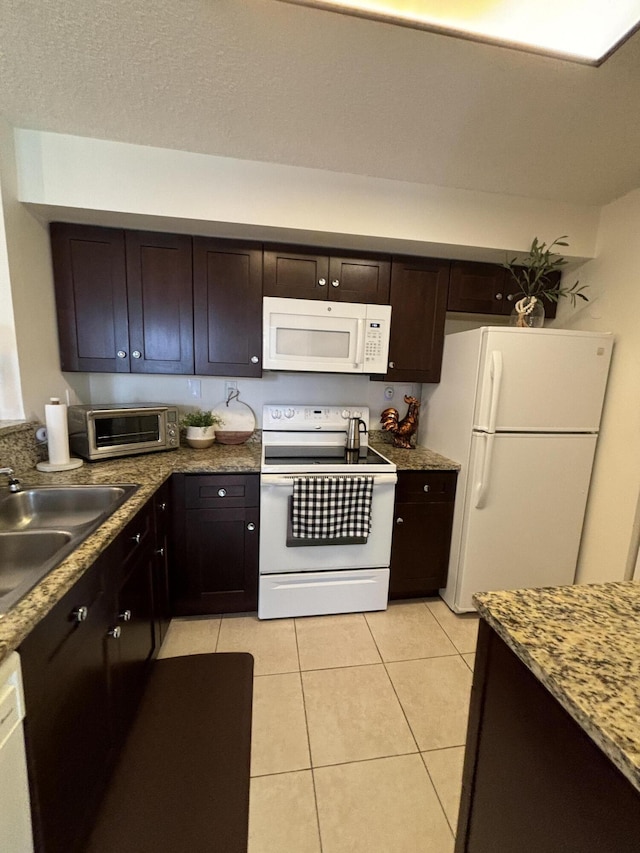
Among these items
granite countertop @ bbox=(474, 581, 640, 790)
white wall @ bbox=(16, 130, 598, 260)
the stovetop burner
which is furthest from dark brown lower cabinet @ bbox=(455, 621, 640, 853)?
white wall @ bbox=(16, 130, 598, 260)

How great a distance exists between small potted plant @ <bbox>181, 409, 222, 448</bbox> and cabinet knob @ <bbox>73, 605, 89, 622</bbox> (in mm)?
1329

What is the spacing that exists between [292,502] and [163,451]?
86 centimetres

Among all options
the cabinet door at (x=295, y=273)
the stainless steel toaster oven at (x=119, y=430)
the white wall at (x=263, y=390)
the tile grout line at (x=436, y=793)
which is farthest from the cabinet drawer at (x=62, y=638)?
the cabinet door at (x=295, y=273)

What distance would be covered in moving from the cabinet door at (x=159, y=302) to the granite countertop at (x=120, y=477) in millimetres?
560

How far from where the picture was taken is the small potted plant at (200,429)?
2.26 m

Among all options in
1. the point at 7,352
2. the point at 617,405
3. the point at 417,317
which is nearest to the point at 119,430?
the point at 7,352

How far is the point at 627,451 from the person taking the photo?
1968 mm

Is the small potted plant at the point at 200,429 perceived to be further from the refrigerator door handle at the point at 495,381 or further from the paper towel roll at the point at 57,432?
the refrigerator door handle at the point at 495,381

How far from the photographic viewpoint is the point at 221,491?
195cm

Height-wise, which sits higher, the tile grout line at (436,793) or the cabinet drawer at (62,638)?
the cabinet drawer at (62,638)

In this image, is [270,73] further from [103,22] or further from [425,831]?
[425,831]

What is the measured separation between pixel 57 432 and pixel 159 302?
0.88 meters

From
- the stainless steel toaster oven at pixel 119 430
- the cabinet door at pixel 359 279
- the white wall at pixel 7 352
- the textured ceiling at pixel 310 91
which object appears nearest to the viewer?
the textured ceiling at pixel 310 91

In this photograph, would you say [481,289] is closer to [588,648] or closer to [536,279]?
[536,279]
